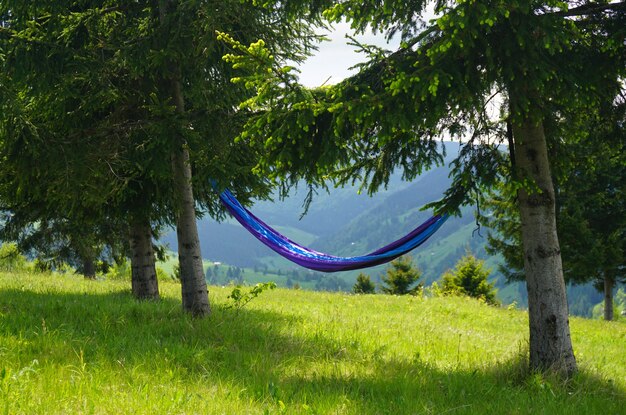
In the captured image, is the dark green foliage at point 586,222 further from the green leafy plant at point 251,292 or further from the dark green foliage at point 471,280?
the green leafy plant at point 251,292

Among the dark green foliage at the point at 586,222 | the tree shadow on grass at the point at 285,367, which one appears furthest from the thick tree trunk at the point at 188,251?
the dark green foliage at the point at 586,222

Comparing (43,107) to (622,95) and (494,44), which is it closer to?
(494,44)

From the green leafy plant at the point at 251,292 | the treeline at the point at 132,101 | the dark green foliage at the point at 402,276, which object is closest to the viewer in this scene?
the treeline at the point at 132,101

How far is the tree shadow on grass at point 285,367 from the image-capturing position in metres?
4.33

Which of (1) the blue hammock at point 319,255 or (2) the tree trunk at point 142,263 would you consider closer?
(1) the blue hammock at point 319,255

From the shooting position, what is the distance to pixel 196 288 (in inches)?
299

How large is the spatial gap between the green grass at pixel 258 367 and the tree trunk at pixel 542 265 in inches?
12.7

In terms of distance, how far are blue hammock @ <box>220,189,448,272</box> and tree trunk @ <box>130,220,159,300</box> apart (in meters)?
1.73

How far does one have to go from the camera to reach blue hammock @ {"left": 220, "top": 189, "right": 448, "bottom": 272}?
342 inches

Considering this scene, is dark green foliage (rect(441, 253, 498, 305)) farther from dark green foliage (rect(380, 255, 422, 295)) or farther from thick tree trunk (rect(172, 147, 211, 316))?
thick tree trunk (rect(172, 147, 211, 316))

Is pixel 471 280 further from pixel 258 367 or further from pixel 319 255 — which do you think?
pixel 258 367

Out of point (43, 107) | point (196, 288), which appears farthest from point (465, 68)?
point (43, 107)

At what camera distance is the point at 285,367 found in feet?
17.2

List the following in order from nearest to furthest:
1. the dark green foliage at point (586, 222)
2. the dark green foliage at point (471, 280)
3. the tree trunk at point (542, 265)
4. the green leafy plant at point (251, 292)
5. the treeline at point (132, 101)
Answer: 1. the tree trunk at point (542, 265)
2. the treeline at point (132, 101)
3. the green leafy plant at point (251, 292)
4. the dark green foliage at point (586, 222)
5. the dark green foliage at point (471, 280)
